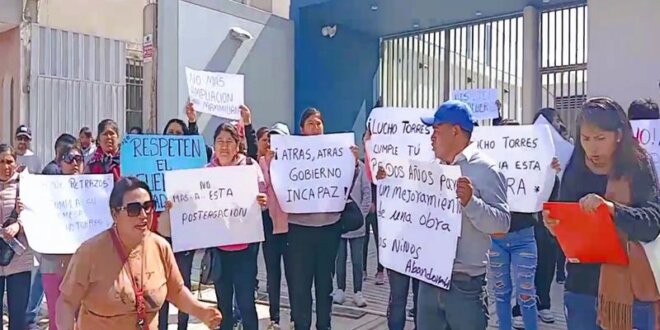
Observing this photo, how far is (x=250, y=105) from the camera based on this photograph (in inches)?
502

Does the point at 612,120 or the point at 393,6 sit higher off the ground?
the point at 393,6

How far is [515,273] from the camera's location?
496 centimetres

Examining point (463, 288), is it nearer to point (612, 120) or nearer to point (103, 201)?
point (612, 120)

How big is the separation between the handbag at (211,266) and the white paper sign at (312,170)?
0.62 meters

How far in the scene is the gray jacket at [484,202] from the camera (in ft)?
10.9

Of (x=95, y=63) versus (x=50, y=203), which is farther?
(x=95, y=63)

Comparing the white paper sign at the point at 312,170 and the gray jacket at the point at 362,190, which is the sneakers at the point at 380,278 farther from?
the white paper sign at the point at 312,170

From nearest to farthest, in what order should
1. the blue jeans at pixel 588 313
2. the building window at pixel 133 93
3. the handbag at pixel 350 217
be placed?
1. the blue jeans at pixel 588 313
2. the handbag at pixel 350 217
3. the building window at pixel 133 93

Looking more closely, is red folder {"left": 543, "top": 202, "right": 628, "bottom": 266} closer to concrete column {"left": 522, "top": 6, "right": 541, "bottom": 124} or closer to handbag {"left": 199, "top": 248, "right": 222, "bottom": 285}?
handbag {"left": 199, "top": 248, "right": 222, "bottom": 285}

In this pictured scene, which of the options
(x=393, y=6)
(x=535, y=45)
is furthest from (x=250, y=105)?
(x=535, y=45)

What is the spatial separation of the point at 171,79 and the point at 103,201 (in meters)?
6.38

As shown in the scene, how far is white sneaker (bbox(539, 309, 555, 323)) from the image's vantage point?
6297 millimetres

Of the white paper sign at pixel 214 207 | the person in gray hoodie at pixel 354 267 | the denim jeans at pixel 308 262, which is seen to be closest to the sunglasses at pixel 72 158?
the white paper sign at pixel 214 207

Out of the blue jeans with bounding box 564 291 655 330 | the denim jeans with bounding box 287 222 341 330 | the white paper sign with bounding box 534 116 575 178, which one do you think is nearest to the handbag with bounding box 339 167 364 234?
the denim jeans with bounding box 287 222 341 330
